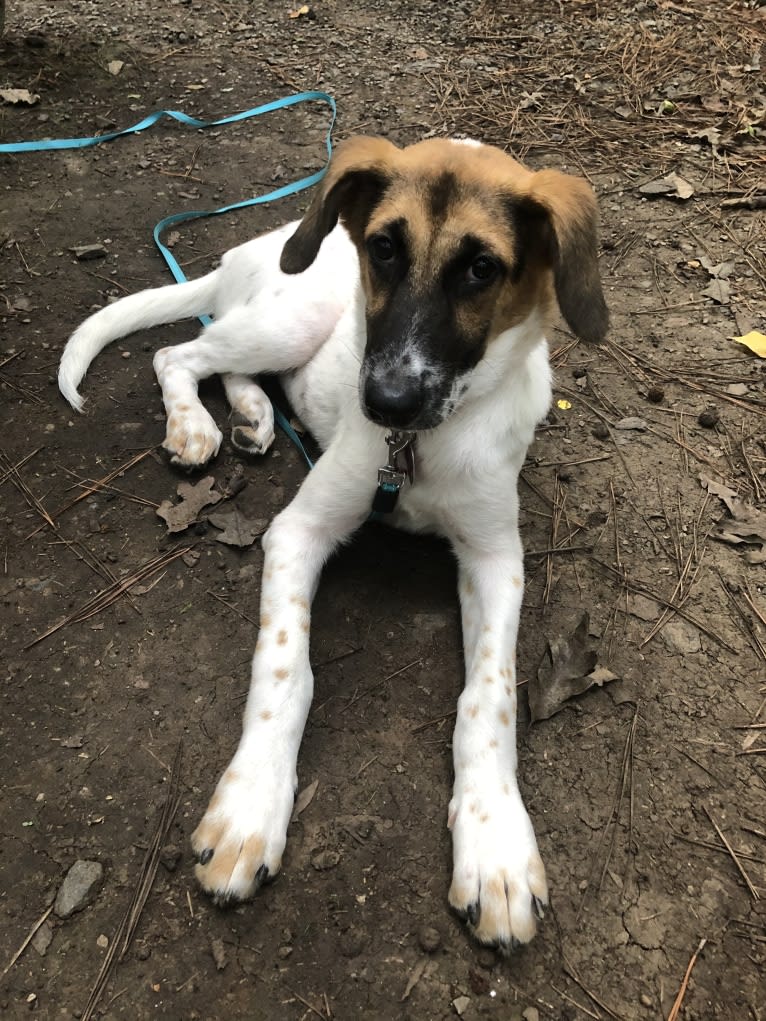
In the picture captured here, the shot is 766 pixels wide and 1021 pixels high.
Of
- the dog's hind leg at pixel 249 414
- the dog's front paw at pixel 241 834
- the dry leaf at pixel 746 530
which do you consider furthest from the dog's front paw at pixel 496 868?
the dog's hind leg at pixel 249 414

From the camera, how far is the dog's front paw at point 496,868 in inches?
83.7

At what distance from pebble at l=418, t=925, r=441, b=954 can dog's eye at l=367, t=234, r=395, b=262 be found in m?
2.01

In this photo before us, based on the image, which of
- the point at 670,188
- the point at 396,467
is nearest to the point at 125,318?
the point at 396,467

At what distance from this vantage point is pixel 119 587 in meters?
2.98

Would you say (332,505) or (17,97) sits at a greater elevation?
(17,97)

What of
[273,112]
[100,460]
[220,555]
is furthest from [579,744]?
[273,112]

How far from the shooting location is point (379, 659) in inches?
112

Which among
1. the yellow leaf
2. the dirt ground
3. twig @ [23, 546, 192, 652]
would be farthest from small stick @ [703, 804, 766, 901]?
the yellow leaf

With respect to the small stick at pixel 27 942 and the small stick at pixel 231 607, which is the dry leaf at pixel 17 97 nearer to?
the small stick at pixel 231 607

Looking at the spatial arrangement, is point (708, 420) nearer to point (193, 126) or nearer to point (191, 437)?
point (191, 437)

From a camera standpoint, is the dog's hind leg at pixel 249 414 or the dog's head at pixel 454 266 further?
the dog's hind leg at pixel 249 414

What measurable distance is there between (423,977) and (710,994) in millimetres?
785

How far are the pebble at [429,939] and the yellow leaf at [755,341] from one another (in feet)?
11.3

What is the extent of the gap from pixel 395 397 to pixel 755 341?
284 centimetres
